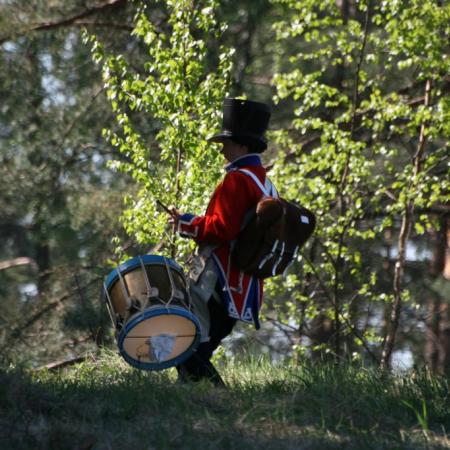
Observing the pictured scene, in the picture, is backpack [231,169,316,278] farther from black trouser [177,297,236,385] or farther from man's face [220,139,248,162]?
black trouser [177,297,236,385]

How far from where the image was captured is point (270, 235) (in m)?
6.80

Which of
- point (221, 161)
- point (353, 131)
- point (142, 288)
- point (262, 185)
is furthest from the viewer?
point (353, 131)

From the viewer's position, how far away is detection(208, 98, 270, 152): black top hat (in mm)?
7227

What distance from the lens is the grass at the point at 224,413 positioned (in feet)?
17.7

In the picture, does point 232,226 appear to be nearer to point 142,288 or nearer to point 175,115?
point 142,288

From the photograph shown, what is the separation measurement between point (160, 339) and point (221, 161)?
3662 mm

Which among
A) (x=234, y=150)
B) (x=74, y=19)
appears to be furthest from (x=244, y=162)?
(x=74, y=19)

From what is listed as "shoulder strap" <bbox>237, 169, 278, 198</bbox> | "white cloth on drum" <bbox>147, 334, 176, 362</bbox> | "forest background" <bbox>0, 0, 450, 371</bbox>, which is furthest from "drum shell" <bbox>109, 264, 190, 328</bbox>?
"forest background" <bbox>0, 0, 450, 371</bbox>

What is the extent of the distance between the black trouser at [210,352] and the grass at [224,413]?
0.21 meters

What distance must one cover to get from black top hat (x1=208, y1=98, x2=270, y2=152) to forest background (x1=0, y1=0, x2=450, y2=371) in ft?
7.49

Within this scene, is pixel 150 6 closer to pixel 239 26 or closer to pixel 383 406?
pixel 239 26

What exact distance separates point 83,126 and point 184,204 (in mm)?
9740

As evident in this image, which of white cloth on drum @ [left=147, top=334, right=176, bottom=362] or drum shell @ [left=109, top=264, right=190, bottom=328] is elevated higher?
drum shell @ [left=109, top=264, right=190, bottom=328]

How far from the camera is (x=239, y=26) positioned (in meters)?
18.4
